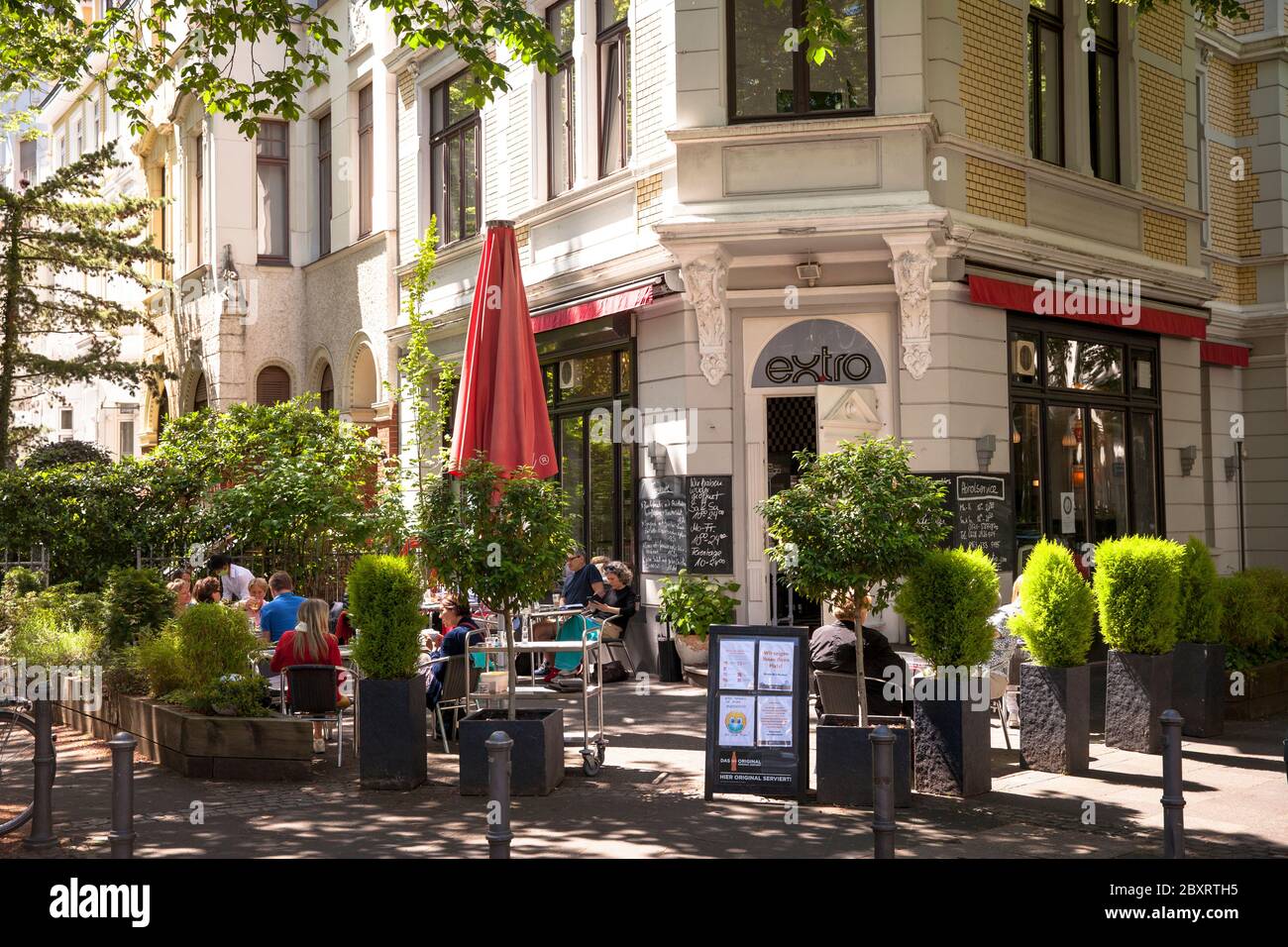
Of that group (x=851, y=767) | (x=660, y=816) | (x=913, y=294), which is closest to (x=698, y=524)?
(x=913, y=294)

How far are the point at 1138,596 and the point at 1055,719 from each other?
1419 millimetres

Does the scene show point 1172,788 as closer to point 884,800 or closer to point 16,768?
point 884,800

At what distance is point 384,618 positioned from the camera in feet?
28.8

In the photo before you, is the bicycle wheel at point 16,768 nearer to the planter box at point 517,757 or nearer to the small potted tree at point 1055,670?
the planter box at point 517,757

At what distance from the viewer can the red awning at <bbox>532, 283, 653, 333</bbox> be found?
14.6m

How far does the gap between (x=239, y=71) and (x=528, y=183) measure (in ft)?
31.7

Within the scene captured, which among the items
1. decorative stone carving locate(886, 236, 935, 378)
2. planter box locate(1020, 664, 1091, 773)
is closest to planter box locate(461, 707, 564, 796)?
planter box locate(1020, 664, 1091, 773)

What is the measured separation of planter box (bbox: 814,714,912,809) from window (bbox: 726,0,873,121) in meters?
7.95

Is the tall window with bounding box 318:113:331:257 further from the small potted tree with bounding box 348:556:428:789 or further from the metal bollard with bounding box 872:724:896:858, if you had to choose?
the metal bollard with bounding box 872:724:896:858

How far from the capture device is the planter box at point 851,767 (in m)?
8.21

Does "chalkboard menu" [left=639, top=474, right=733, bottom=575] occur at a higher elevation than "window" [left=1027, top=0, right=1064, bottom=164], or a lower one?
lower

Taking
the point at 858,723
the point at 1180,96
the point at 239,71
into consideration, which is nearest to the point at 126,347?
the point at 239,71

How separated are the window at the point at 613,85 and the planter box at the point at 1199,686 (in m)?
8.58

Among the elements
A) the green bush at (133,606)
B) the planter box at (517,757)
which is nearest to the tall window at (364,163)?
the green bush at (133,606)
